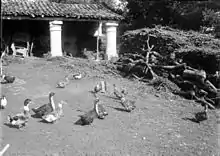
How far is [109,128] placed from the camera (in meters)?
8.15

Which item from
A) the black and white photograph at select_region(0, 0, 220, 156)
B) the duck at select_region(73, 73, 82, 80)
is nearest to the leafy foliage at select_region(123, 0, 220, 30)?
the black and white photograph at select_region(0, 0, 220, 156)

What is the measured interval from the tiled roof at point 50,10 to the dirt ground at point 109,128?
4.00 meters

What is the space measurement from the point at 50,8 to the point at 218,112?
419 inches

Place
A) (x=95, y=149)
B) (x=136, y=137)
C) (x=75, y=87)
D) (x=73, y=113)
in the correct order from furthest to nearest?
(x=75, y=87) < (x=73, y=113) < (x=136, y=137) < (x=95, y=149)

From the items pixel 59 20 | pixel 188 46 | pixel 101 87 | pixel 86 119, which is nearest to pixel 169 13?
pixel 188 46

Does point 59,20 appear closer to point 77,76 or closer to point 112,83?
point 77,76

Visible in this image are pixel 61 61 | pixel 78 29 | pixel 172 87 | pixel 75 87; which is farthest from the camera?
pixel 78 29

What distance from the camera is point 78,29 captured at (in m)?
19.7

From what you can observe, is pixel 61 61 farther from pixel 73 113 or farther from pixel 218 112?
pixel 218 112

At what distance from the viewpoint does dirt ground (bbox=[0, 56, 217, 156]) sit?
689 cm

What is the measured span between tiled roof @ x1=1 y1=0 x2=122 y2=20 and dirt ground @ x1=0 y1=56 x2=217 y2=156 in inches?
157

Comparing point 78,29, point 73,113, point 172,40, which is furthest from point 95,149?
point 78,29

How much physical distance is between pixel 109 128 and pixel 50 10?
1028 cm

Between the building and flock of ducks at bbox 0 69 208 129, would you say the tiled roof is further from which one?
flock of ducks at bbox 0 69 208 129
